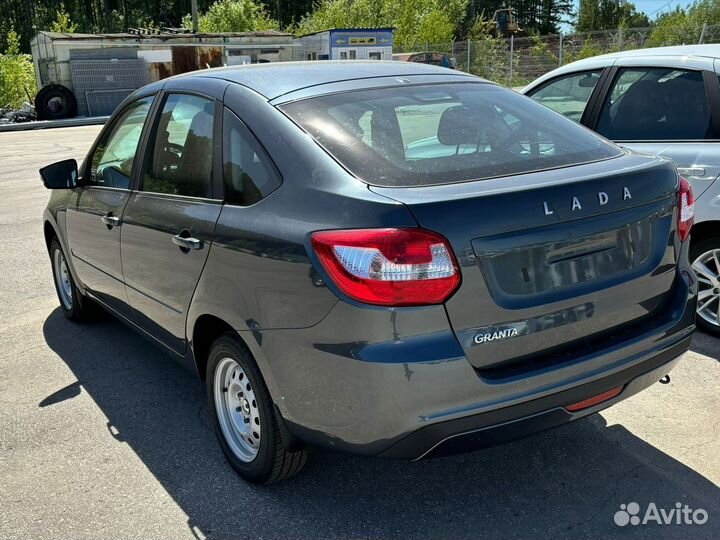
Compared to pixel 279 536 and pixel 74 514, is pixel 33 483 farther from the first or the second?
pixel 279 536

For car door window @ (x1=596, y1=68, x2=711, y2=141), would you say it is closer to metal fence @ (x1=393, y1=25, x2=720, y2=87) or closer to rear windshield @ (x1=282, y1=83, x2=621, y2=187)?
rear windshield @ (x1=282, y1=83, x2=621, y2=187)

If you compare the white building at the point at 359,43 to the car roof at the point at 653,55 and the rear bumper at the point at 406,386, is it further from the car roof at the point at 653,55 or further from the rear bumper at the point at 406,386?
the rear bumper at the point at 406,386

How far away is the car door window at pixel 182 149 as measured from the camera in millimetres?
3268

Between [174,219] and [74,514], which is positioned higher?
[174,219]

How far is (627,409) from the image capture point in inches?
148

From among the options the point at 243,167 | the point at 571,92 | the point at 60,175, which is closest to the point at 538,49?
the point at 571,92

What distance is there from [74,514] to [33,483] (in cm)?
37

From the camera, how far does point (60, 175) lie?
4449mm

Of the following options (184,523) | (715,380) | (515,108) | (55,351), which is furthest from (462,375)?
(55,351)

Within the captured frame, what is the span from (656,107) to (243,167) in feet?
10.4

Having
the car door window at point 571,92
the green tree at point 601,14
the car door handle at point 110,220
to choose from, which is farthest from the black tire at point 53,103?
the green tree at point 601,14

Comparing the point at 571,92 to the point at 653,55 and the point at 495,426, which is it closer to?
the point at 653,55

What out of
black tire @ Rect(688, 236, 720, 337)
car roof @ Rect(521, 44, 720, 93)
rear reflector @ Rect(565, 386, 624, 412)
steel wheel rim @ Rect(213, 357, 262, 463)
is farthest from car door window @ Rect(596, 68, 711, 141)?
steel wheel rim @ Rect(213, 357, 262, 463)

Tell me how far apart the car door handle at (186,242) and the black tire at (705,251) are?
10.6ft
